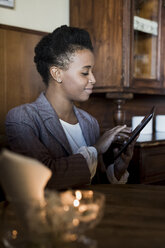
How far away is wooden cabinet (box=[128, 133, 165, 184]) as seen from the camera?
2002 millimetres

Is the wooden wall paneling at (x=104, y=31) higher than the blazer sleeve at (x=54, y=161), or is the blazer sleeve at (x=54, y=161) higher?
the wooden wall paneling at (x=104, y=31)

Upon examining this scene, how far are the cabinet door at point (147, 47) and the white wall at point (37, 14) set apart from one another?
0.54 metres

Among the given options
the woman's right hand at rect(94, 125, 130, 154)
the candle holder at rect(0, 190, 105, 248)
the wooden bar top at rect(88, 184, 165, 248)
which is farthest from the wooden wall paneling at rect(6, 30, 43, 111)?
the candle holder at rect(0, 190, 105, 248)

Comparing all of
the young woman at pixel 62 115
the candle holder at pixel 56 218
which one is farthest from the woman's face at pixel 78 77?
the candle holder at pixel 56 218

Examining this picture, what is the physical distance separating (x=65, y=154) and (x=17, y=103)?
0.69 metres

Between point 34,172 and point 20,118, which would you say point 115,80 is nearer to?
point 20,118

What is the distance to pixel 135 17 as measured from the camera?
2.15 metres

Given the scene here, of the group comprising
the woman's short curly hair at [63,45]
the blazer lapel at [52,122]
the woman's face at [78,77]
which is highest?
the woman's short curly hair at [63,45]

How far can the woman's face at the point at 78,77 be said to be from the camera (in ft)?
5.12

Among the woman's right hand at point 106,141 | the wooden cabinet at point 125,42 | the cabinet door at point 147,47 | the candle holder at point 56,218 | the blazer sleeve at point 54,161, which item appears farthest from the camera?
the cabinet door at point 147,47

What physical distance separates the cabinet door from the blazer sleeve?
102 centimetres

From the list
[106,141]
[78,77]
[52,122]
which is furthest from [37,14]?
[106,141]

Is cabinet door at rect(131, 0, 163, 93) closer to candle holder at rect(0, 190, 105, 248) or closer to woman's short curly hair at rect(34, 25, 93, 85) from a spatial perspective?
woman's short curly hair at rect(34, 25, 93, 85)

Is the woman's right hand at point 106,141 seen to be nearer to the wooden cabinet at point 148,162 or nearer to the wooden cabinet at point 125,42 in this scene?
the wooden cabinet at point 148,162
